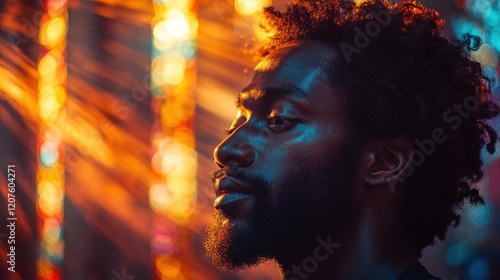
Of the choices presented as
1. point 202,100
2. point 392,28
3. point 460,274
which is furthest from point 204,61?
point 392,28

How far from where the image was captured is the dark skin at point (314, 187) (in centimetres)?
187

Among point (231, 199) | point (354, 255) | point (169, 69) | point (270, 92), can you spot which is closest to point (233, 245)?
point (231, 199)

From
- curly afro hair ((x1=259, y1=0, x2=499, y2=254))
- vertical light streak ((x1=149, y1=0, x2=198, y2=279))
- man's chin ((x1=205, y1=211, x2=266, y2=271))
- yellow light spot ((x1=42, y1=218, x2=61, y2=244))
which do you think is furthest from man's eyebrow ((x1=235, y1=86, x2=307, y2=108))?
yellow light spot ((x1=42, y1=218, x2=61, y2=244))

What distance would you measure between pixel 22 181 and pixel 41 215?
34 centimetres

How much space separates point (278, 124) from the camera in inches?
76.7

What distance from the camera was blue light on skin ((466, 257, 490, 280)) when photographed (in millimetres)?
3115

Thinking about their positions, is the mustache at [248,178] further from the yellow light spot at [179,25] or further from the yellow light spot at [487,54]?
the yellow light spot at [179,25]

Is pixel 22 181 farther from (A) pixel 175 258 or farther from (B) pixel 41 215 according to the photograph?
(A) pixel 175 258

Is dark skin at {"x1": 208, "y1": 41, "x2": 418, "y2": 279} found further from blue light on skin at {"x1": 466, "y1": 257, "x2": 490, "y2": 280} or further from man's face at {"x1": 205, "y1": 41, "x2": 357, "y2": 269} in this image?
blue light on skin at {"x1": 466, "y1": 257, "x2": 490, "y2": 280}

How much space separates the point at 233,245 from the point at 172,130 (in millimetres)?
3396

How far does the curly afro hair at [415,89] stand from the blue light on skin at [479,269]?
1009 mm

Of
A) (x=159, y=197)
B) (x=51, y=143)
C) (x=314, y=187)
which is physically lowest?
(x=159, y=197)

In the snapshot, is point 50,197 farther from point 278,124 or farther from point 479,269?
point 278,124

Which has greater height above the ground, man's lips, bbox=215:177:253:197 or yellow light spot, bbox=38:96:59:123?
man's lips, bbox=215:177:253:197
